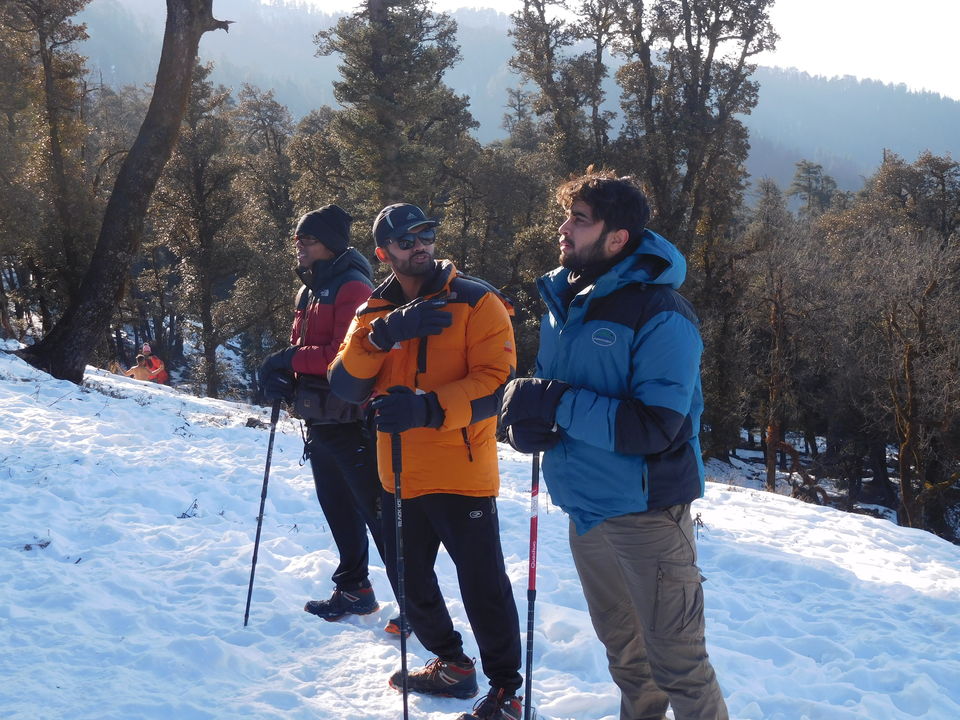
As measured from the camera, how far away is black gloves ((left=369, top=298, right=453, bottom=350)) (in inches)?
117

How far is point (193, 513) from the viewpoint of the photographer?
583 centimetres

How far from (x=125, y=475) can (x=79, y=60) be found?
20556 mm

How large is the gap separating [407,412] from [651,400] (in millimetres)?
1019

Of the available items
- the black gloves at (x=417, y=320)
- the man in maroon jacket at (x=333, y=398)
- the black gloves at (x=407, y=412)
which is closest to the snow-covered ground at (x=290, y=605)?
the man in maroon jacket at (x=333, y=398)

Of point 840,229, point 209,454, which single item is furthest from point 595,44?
point 209,454

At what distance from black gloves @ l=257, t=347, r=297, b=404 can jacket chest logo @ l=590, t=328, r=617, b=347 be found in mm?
2079

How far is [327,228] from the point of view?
413 centimetres

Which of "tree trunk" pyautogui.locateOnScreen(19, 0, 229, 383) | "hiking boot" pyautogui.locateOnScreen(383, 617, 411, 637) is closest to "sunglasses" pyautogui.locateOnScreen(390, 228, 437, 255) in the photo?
"hiking boot" pyautogui.locateOnScreen(383, 617, 411, 637)

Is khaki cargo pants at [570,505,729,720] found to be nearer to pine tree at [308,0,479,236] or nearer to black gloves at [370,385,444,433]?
black gloves at [370,385,444,433]

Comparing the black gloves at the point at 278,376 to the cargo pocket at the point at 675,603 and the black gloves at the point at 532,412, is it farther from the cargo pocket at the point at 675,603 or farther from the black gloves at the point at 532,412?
the cargo pocket at the point at 675,603

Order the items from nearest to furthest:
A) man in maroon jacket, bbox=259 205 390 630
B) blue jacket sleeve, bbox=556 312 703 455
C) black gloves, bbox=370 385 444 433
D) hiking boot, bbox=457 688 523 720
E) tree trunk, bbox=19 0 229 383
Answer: blue jacket sleeve, bbox=556 312 703 455 < black gloves, bbox=370 385 444 433 < hiking boot, bbox=457 688 523 720 < man in maroon jacket, bbox=259 205 390 630 < tree trunk, bbox=19 0 229 383

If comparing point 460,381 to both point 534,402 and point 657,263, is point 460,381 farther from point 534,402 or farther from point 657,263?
point 657,263

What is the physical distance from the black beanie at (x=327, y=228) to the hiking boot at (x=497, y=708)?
99.4 inches

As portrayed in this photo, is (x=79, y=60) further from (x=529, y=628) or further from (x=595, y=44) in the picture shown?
(x=529, y=628)
